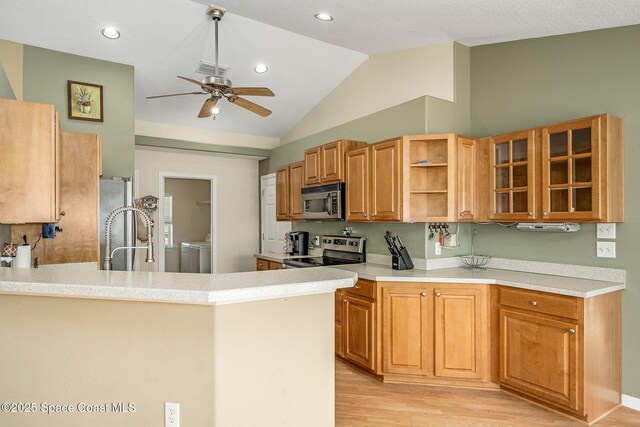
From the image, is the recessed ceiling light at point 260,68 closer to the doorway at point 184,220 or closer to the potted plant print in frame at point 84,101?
the potted plant print in frame at point 84,101

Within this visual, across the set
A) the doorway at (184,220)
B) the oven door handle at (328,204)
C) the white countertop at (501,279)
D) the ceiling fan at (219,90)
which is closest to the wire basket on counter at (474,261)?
the white countertop at (501,279)

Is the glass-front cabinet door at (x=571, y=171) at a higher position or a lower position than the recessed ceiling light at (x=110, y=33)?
lower

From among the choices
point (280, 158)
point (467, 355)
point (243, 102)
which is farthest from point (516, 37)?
point (280, 158)

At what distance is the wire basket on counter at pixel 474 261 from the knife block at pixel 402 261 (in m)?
0.56

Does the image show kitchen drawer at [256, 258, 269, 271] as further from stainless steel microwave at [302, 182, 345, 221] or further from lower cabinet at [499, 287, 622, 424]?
lower cabinet at [499, 287, 622, 424]

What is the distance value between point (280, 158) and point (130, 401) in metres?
4.55

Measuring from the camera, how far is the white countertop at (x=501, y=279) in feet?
8.54

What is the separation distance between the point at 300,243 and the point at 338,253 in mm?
875

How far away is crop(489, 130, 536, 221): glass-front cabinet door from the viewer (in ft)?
9.86

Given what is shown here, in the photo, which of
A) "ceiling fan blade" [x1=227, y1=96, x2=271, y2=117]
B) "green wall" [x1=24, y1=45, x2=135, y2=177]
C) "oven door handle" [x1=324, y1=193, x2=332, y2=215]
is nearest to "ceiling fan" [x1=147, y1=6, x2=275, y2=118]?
"ceiling fan blade" [x1=227, y1=96, x2=271, y2=117]

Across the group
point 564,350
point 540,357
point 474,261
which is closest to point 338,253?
point 474,261

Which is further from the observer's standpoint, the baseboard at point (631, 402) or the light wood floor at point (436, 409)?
the baseboard at point (631, 402)

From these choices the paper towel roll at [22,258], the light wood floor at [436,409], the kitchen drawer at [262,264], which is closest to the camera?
the paper towel roll at [22,258]

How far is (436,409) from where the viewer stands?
2746mm
